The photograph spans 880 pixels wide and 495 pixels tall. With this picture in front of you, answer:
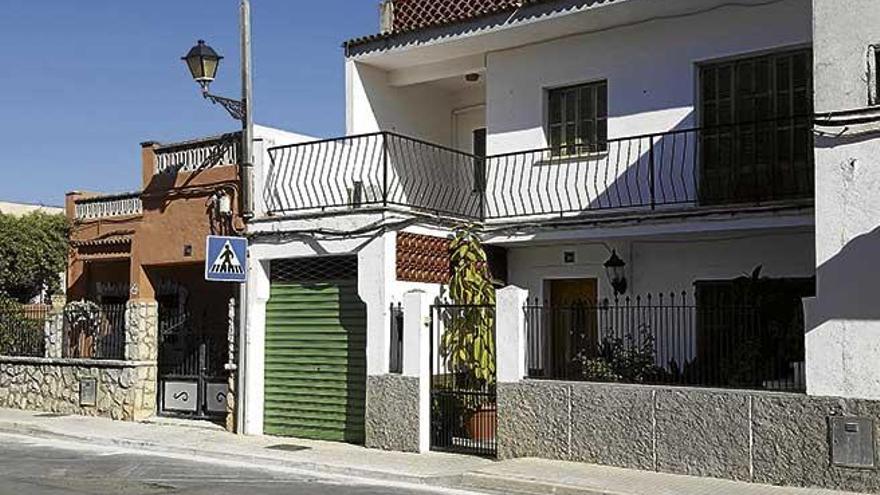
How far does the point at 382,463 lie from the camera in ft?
43.5

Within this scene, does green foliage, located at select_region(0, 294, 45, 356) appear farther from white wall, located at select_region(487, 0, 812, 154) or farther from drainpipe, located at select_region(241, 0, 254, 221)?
white wall, located at select_region(487, 0, 812, 154)

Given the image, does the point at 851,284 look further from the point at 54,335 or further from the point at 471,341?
the point at 54,335

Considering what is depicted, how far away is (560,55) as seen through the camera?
1623cm

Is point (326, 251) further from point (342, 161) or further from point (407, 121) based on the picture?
point (407, 121)

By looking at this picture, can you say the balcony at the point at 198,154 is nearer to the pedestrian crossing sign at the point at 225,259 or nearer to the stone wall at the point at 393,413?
the pedestrian crossing sign at the point at 225,259

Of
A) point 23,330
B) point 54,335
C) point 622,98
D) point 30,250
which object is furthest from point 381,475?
point 30,250

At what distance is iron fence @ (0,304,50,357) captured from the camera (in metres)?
20.1

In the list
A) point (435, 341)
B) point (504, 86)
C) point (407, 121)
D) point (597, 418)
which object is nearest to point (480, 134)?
point (407, 121)

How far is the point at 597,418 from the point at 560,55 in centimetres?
633

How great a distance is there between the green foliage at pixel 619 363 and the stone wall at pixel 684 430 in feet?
2.17

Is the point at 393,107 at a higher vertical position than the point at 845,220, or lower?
higher

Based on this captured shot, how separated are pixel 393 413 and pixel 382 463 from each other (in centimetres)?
→ 122

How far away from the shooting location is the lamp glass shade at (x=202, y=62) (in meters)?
16.1

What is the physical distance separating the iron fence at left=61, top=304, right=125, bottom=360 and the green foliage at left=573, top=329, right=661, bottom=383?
912cm
